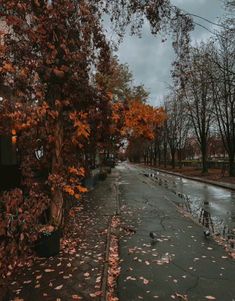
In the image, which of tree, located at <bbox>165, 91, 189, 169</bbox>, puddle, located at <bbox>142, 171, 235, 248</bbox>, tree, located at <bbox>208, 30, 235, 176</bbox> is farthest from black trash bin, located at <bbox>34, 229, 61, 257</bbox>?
tree, located at <bbox>165, 91, 189, 169</bbox>

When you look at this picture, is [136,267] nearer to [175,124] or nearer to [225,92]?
[225,92]

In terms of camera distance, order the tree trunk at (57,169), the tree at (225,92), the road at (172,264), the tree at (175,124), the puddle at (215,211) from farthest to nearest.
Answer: the tree at (175,124), the tree at (225,92), the puddle at (215,211), the tree trunk at (57,169), the road at (172,264)

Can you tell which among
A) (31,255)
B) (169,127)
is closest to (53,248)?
(31,255)

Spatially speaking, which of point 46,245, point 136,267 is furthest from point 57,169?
point 136,267

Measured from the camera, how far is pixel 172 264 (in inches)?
299

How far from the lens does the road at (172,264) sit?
6.08 metres

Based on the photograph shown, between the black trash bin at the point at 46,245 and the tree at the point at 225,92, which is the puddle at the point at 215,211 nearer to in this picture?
the black trash bin at the point at 46,245

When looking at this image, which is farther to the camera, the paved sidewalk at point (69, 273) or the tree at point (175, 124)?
the tree at point (175, 124)

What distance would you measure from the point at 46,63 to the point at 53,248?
394 centimetres

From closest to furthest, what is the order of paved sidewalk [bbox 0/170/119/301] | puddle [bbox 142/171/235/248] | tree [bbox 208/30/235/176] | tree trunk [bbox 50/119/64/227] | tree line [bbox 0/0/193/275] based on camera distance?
paved sidewalk [bbox 0/170/119/301] → tree line [bbox 0/0/193/275] → tree trunk [bbox 50/119/64/227] → puddle [bbox 142/171/235/248] → tree [bbox 208/30/235/176]

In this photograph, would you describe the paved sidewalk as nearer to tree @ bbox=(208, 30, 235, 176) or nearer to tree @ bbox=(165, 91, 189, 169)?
tree @ bbox=(208, 30, 235, 176)

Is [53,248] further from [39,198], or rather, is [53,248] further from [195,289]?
[195,289]

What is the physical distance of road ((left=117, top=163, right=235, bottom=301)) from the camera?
608cm

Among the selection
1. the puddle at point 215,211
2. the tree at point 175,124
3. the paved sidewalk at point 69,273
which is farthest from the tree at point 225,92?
the paved sidewalk at point 69,273
